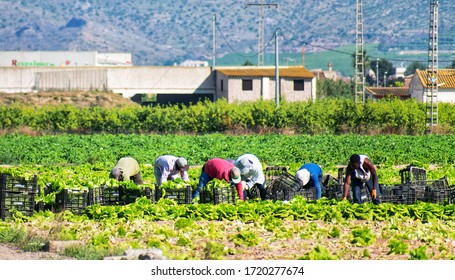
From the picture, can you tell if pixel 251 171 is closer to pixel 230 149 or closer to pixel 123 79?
pixel 230 149

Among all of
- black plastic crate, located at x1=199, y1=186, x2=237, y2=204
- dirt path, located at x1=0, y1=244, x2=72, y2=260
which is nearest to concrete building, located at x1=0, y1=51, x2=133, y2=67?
black plastic crate, located at x1=199, y1=186, x2=237, y2=204

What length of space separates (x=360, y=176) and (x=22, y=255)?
7516 mm

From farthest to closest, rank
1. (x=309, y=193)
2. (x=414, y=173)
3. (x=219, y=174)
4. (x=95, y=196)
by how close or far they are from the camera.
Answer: (x=414, y=173) < (x=309, y=193) < (x=219, y=174) < (x=95, y=196)

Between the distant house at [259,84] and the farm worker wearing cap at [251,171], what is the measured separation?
58442mm

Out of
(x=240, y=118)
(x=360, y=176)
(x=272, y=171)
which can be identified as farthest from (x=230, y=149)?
(x=360, y=176)

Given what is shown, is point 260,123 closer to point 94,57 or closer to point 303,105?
point 303,105

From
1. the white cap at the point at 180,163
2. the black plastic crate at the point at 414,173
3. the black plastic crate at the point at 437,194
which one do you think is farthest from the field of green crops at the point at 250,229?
the black plastic crate at the point at 414,173

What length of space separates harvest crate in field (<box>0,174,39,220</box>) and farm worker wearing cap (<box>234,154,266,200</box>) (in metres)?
4.45

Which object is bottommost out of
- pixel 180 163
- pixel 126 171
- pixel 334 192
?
pixel 334 192

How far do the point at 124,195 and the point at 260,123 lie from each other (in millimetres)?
41359

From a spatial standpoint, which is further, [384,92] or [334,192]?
[384,92]

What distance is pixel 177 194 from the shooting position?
75.0 ft

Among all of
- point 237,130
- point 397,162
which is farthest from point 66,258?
point 237,130

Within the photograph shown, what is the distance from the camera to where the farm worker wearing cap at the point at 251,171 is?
23.3 meters
